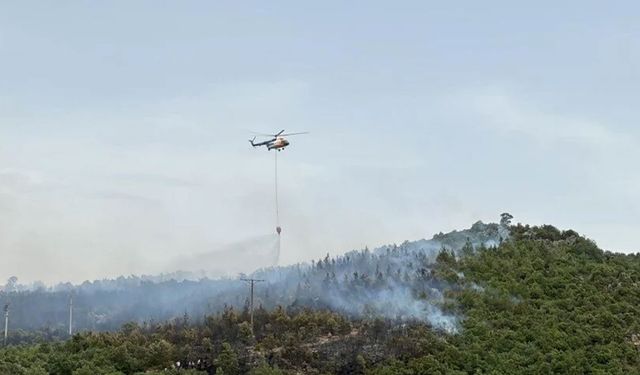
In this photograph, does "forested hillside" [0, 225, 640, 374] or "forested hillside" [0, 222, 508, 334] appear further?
"forested hillside" [0, 222, 508, 334]

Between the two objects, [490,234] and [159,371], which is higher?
[490,234]

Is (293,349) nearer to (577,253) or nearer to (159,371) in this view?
(159,371)

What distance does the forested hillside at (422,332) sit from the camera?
47.9m

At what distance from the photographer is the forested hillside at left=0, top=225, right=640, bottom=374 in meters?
47.9

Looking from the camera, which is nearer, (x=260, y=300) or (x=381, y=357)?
(x=381, y=357)

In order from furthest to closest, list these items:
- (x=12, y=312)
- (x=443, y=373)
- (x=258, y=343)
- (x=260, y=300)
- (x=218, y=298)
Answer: (x=12, y=312), (x=218, y=298), (x=260, y=300), (x=258, y=343), (x=443, y=373)

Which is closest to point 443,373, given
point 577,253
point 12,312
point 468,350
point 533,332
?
point 468,350

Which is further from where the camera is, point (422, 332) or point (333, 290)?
point (333, 290)

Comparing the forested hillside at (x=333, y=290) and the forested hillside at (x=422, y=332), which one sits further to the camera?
the forested hillside at (x=333, y=290)

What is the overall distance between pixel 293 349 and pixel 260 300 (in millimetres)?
12469

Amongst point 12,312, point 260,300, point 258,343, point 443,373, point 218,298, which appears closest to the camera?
point 443,373

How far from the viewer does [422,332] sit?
5112cm

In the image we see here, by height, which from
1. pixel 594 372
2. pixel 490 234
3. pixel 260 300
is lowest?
pixel 594 372

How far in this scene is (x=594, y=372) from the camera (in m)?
47.2
